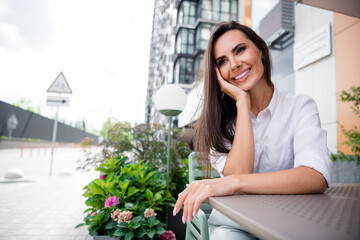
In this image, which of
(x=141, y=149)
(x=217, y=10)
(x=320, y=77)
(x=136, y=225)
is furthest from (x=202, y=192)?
(x=217, y=10)

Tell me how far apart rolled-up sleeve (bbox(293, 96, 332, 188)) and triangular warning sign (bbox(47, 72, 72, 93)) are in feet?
20.4

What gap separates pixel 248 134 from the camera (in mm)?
1248

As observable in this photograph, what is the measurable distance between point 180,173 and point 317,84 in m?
5.00

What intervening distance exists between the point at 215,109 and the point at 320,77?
573 cm

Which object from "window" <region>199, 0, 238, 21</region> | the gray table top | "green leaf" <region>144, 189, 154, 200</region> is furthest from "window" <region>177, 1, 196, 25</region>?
the gray table top

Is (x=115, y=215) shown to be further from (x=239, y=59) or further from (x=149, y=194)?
(x=239, y=59)

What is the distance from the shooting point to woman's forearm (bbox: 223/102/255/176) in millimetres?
1203

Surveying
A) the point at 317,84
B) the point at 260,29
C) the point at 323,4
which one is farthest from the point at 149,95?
the point at 323,4

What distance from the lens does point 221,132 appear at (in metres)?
1.47

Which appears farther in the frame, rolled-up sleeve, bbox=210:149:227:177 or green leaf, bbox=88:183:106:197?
green leaf, bbox=88:183:106:197

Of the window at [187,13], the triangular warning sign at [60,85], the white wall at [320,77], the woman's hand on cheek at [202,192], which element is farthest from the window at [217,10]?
the woman's hand on cheek at [202,192]

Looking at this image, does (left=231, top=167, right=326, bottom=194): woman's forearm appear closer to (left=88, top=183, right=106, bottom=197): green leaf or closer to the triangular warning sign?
(left=88, top=183, right=106, bottom=197): green leaf

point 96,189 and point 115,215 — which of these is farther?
point 96,189

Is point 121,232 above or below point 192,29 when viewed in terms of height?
below
